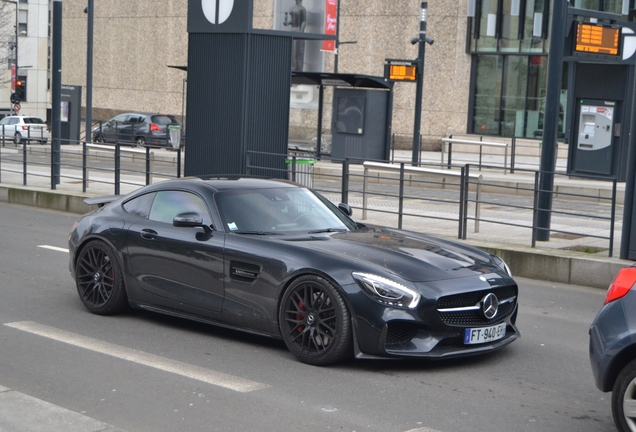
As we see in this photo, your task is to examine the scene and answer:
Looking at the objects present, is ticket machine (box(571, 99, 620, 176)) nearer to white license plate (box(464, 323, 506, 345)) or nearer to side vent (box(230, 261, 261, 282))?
white license plate (box(464, 323, 506, 345))

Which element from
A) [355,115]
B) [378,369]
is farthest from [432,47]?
[378,369]

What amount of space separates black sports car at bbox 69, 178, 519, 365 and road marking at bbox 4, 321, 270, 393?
0.62m

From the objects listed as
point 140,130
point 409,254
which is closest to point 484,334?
point 409,254

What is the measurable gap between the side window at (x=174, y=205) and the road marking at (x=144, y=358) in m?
1.25

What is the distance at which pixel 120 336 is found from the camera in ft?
25.4

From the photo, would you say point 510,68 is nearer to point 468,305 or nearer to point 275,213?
point 275,213

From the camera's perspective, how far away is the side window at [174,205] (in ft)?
26.0

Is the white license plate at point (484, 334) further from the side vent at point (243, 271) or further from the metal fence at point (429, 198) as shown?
the metal fence at point (429, 198)

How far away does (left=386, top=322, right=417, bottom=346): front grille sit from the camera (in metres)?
6.51

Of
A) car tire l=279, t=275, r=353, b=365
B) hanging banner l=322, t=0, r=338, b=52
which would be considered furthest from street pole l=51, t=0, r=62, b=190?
car tire l=279, t=275, r=353, b=365

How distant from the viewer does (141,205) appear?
841 centimetres

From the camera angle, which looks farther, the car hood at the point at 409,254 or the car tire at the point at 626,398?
the car hood at the point at 409,254

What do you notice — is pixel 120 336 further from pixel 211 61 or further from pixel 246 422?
pixel 211 61

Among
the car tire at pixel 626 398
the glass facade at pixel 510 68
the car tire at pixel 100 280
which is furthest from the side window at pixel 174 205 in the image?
the glass facade at pixel 510 68
